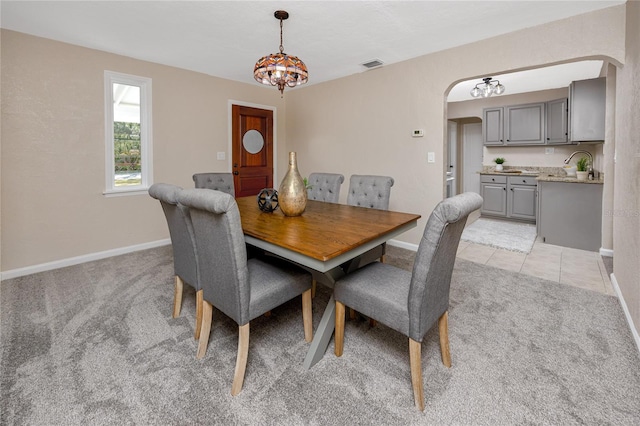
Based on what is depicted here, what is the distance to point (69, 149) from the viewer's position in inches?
132

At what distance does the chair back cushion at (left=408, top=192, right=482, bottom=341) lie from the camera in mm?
1277

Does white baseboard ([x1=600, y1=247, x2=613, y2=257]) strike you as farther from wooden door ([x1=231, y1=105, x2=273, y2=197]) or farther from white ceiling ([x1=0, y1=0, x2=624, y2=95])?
wooden door ([x1=231, y1=105, x2=273, y2=197])

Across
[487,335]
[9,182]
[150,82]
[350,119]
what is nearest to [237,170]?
[150,82]

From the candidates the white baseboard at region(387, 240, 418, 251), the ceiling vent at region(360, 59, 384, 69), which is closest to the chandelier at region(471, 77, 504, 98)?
the ceiling vent at region(360, 59, 384, 69)

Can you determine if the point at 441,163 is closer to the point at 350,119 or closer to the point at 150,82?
the point at 350,119

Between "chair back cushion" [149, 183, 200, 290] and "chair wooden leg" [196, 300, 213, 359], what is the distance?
207 millimetres

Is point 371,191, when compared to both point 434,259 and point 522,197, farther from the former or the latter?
point 522,197

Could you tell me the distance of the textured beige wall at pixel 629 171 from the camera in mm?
2043

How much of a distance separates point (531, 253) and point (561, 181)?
105 cm

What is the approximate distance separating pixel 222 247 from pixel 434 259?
985 mm

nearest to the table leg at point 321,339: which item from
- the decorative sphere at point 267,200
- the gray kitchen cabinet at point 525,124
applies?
the decorative sphere at point 267,200

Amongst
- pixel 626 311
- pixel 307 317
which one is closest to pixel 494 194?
pixel 626 311

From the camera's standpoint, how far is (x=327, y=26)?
288 cm

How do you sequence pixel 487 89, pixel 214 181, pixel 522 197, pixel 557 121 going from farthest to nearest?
pixel 522 197 → pixel 557 121 → pixel 487 89 → pixel 214 181
